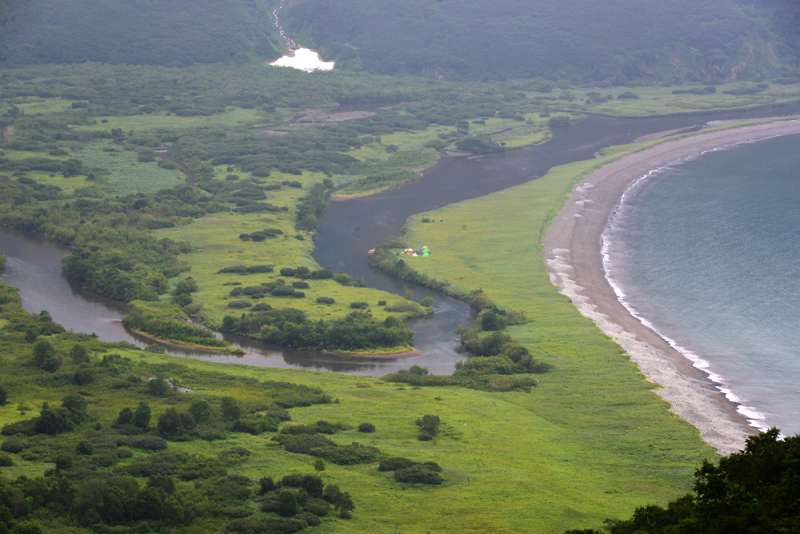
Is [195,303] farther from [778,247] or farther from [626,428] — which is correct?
[778,247]

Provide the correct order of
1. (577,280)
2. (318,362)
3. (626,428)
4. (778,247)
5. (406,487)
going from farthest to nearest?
(778,247) < (577,280) < (318,362) < (626,428) < (406,487)

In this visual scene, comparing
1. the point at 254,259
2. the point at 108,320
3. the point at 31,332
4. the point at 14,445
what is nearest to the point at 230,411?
the point at 14,445

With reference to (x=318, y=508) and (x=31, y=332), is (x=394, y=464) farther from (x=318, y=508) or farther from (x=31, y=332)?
(x=31, y=332)

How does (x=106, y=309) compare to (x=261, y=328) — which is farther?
(x=106, y=309)

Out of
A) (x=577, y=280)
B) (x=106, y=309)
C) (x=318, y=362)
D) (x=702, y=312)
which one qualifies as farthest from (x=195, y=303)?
(x=702, y=312)

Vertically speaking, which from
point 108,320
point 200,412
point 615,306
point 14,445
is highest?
point 615,306

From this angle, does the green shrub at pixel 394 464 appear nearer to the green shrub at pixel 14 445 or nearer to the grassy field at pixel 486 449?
the grassy field at pixel 486 449
